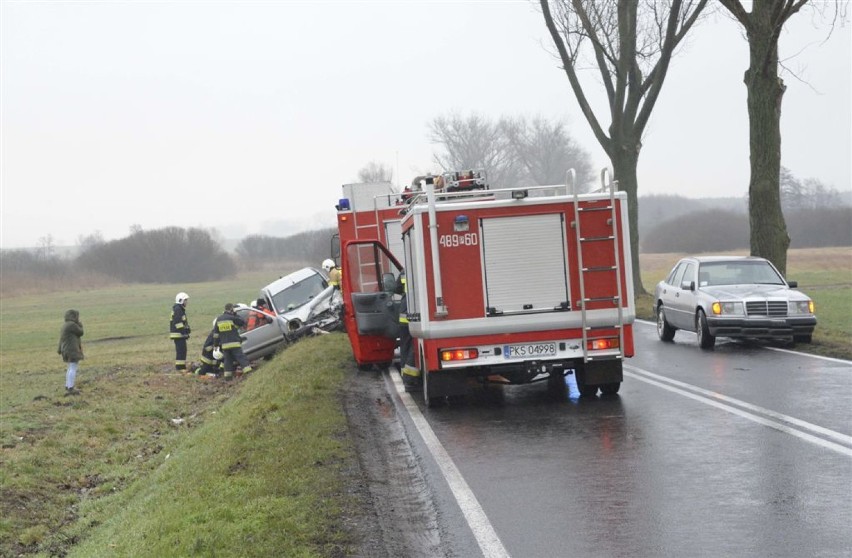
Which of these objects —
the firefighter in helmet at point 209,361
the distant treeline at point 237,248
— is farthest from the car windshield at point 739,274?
the distant treeline at point 237,248

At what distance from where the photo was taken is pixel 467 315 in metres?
12.0

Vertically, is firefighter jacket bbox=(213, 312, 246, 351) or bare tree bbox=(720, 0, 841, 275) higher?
bare tree bbox=(720, 0, 841, 275)

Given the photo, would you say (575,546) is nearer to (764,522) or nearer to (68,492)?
(764,522)

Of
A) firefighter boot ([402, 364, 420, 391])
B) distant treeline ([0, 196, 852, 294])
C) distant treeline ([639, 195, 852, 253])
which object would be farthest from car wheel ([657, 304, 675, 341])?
distant treeline ([0, 196, 852, 294])

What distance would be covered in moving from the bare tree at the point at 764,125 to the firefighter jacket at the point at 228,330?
1100cm

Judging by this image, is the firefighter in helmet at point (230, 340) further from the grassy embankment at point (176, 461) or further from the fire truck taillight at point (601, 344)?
the fire truck taillight at point (601, 344)

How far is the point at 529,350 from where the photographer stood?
1210 centimetres

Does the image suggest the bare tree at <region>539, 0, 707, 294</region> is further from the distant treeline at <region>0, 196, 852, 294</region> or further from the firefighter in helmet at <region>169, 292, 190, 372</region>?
the distant treeline at <region>0, 196, 852, 294</region>

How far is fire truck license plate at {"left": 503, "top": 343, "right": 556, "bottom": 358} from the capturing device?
39.6 ft

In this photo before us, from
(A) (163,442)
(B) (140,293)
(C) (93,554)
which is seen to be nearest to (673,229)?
(B) (140,293)

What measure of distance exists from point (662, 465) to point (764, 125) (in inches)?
569

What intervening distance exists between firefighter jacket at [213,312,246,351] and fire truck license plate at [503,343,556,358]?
35.5 ft

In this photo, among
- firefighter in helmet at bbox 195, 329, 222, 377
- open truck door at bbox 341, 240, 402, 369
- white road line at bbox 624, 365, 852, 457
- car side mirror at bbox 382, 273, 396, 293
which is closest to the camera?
white road line at bbox 624, 365, 852, 457

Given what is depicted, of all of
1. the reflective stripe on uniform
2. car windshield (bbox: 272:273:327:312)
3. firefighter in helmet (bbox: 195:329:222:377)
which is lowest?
firefighter in helmet (bbox: 195:329:222:377)
